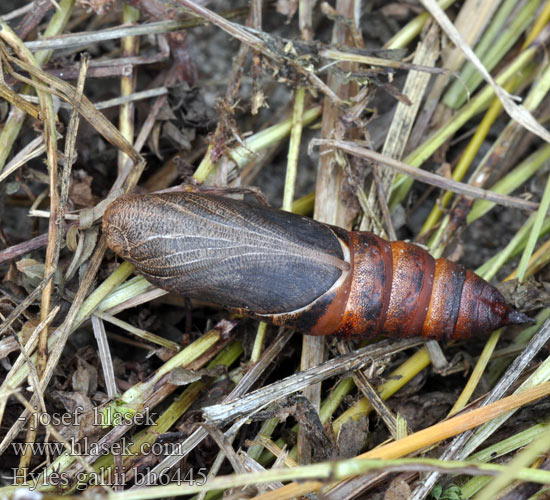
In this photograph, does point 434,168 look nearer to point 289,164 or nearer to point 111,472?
point 289,164

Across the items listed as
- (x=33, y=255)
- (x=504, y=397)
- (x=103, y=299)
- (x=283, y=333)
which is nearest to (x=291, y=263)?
(x=283, y=333)

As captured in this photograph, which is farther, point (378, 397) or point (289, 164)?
point (289, 164)

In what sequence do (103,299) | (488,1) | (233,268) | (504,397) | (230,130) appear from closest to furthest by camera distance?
(233,268)
(504,397)
(103,299)
(230,130)
(488,1)

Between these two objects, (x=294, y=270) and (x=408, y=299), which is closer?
(x=294, y=270)

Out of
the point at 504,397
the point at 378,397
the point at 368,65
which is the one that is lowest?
the point at 378,397

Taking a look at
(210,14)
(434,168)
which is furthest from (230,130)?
(434,168)

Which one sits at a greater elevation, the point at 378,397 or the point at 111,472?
the point at 378,397

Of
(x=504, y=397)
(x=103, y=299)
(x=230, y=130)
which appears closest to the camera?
(x=504, y=397)
